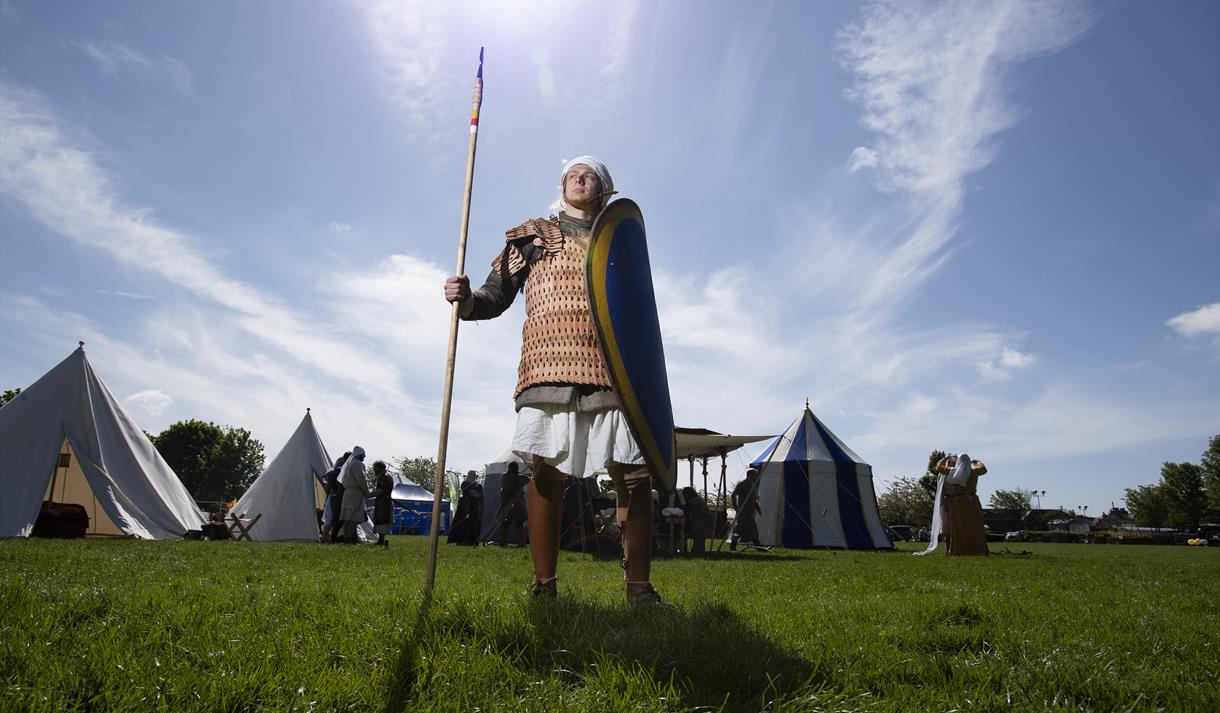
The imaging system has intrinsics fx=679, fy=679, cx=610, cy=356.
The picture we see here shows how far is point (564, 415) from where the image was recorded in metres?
3.37

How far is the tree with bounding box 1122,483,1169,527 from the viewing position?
63.8 metres

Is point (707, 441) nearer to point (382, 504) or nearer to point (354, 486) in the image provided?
point (382, 504)

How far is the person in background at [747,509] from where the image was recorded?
14832 millimetres

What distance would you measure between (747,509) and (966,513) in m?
5.04

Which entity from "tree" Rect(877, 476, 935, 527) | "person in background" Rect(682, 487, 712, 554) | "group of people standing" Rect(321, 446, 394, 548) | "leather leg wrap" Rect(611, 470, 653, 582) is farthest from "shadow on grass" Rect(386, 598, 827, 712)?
"tree" Rect(877, 476, 935, 527)

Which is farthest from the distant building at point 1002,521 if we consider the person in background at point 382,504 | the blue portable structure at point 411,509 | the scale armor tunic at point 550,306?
the scale armor tunic at point 550,306

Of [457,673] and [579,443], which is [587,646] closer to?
[457,673]

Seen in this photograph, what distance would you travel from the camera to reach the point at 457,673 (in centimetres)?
186

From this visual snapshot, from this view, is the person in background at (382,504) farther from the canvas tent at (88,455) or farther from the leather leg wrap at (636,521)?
the leather leg wrap at (636,521)

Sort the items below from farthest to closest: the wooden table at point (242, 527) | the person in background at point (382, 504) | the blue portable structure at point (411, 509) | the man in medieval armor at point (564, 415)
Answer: the blue portable structure at point (411, 509), the wooden table at point (242, 527), the person in background at point (382, 504), the man in medieval armor at point (564, 415)

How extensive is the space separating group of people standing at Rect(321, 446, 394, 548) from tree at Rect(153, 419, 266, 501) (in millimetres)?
47402

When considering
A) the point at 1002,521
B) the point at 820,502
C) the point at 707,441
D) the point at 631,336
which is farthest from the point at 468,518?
the point at 1002,521

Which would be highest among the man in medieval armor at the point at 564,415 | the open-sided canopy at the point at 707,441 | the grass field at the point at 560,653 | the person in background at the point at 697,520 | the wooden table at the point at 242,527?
the open-sided canopy at the point at 707,441

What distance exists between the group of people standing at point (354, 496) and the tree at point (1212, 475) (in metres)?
64.4
